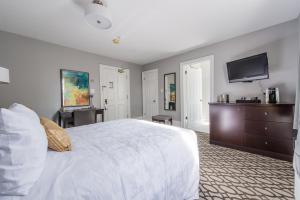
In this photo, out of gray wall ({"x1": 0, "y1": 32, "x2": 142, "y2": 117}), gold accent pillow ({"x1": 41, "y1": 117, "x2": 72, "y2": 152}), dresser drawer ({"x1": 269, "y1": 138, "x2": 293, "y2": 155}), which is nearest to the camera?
gold accent pillow ({"x1": 41, "y1": 117, "x2": 72, "y2": 152})

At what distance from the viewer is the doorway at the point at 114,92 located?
437cm

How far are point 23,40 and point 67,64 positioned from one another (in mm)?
925

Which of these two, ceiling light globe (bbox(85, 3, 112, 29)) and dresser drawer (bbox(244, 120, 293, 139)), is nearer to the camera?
ceiling light globe (bbox(85, 3, 112, 29))

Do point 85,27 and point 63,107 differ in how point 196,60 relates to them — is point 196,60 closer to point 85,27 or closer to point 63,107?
point 85,27

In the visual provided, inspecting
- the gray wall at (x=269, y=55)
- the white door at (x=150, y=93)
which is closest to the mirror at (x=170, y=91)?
the white door at (x=150, y=93)

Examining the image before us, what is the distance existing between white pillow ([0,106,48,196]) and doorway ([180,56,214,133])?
390 centimetres

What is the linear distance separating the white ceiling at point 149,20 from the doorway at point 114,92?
1189 mm

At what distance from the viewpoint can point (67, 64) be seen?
356cm

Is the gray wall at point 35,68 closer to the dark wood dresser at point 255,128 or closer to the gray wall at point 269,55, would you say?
the gray wall at point 269,55

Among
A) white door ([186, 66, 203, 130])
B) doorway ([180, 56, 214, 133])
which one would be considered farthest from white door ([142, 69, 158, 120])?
white door ([186, 66, 203, 130])

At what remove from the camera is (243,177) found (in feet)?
6.01

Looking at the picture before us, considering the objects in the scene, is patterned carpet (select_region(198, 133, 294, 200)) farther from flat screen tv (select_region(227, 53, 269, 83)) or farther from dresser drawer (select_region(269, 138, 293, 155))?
flat screen tv (select_region(227, 53, 269, 83))

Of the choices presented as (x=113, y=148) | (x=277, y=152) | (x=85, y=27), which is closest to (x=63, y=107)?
(x=85, y=27)

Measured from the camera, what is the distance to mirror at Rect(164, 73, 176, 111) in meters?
4.56
